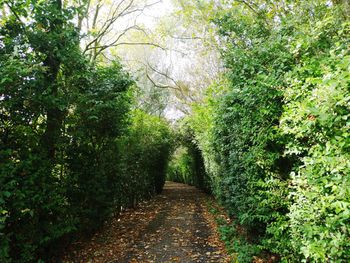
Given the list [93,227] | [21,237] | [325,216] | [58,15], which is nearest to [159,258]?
[93,227]

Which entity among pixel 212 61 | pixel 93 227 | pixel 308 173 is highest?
pixel 212 61

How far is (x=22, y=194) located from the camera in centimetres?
438

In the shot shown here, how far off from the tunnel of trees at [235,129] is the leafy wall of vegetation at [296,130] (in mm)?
17

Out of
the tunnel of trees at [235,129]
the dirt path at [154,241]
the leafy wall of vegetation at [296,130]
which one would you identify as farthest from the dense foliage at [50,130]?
the leafy wall of vegetation at [296,130]

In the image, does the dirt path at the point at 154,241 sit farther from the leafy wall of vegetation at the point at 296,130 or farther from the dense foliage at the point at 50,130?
the leafy wall of vegetation at the point at 296,130

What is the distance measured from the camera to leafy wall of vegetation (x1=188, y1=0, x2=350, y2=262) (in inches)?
94.7

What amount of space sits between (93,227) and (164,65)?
67.5 feet

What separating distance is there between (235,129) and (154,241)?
3.90 m

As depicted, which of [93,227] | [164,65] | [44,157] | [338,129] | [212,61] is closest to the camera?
[338,129]

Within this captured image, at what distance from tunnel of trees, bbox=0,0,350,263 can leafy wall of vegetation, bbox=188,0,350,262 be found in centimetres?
2

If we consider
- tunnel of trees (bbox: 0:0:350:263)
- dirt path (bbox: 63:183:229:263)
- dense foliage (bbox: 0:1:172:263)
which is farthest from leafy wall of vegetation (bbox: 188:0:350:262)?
dense foliage (bbox: 0:1:172:263)

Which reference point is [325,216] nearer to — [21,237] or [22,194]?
[22,194]

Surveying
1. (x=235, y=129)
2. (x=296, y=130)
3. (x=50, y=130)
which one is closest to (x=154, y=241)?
(x=235, y=129)

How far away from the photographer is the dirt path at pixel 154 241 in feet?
20.1
